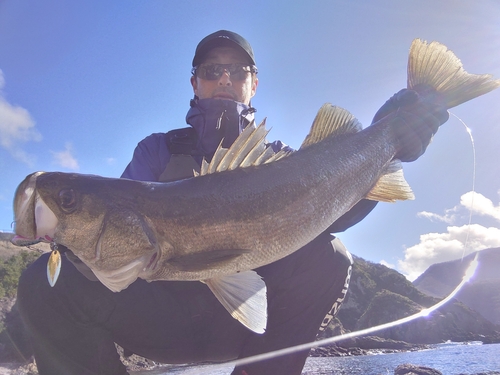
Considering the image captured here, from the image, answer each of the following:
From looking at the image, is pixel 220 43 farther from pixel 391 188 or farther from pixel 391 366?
pixel 391 366

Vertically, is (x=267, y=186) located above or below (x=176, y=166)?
below

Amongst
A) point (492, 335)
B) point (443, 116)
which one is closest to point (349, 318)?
point (492, 335)

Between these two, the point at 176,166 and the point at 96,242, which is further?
the point at 176,166

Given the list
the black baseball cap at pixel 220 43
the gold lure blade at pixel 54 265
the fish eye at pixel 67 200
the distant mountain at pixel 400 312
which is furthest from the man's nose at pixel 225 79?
→ the distant mountain at pixel 400 312

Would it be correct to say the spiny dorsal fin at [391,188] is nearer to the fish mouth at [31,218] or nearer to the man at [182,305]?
the man at [182,305]

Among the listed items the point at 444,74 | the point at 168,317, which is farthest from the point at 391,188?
the point at 168,317

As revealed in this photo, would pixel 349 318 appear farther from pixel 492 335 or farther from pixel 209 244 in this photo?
pixel 209 244

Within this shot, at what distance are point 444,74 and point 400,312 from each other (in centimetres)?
7996

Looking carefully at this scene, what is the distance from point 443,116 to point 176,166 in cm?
302

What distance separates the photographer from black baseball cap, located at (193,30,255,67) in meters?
Result: 4.78

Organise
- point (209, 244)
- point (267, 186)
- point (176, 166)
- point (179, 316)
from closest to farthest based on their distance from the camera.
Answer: point (209, 244), point (267, 186), point (179, 316), point (176, 166)

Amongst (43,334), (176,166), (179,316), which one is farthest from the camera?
(176,166)

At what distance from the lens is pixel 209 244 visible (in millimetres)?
2416

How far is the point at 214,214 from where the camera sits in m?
2.45
